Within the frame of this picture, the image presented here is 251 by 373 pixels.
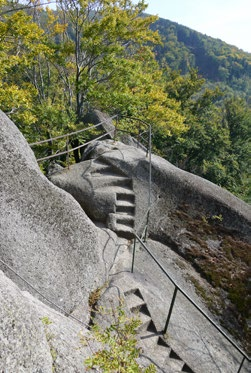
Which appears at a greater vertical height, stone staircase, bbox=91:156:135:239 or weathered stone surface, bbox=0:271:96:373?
weathered stone surface, bbox=0:271:96:373

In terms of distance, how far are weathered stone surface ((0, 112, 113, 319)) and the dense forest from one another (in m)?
4.12

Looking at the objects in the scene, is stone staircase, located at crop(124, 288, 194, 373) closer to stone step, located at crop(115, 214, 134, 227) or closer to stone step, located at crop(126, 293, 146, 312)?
stone step, located at crop(126, 293, 146, 312)

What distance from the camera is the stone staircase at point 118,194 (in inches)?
332

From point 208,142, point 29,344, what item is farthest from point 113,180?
point 208,142

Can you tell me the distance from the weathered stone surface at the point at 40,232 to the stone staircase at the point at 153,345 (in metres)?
0.90

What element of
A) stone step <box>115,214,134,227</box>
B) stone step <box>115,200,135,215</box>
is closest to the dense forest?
stone step <box>115,200,135,215</box>

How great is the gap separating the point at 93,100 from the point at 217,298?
32.0ft

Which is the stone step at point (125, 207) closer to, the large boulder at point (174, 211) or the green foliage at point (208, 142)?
the large boulder at point (174, 211)

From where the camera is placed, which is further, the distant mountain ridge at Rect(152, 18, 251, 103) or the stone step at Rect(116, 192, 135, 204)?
the distant mountain ridge at Rect(152, 18, 251, 103)

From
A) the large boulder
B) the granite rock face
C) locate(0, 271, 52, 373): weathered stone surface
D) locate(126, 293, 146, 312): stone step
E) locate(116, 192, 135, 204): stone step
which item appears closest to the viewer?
locate(0, 271, 52, 373): weathered stone surface

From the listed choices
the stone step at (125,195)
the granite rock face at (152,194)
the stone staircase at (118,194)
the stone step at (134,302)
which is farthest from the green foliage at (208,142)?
the stone step at (134,302)

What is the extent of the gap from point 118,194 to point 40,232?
4291mm

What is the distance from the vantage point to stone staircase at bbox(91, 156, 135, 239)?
842cm

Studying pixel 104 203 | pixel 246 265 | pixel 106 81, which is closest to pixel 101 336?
pixel 104 203
